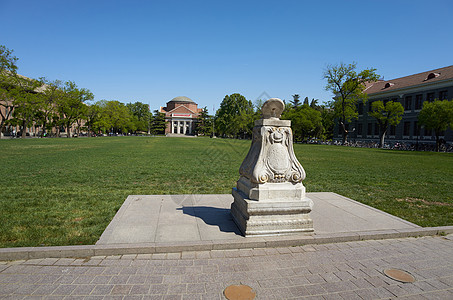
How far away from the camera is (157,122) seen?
10950 centimetres

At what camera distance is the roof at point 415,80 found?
37894mm

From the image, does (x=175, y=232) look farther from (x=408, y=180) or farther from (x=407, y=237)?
(x=408, y=180)

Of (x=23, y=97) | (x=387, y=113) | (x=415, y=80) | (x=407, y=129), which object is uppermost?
(x=415, y=80)

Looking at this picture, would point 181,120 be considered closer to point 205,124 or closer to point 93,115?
point 205,124

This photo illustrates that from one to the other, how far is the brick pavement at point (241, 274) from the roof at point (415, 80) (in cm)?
4316

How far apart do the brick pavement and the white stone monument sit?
18.2 inches

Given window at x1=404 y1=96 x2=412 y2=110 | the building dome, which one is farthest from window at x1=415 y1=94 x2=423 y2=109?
the building dome

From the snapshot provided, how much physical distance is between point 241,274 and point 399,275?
2.04m

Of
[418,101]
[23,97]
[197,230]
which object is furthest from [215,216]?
[23,97]

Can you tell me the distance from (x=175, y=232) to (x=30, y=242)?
7.03 ft

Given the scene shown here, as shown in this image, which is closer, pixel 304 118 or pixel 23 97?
pixel 23 97

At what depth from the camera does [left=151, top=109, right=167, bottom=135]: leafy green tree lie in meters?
109

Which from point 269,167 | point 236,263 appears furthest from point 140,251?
point 269,167

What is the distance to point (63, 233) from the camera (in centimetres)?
442
